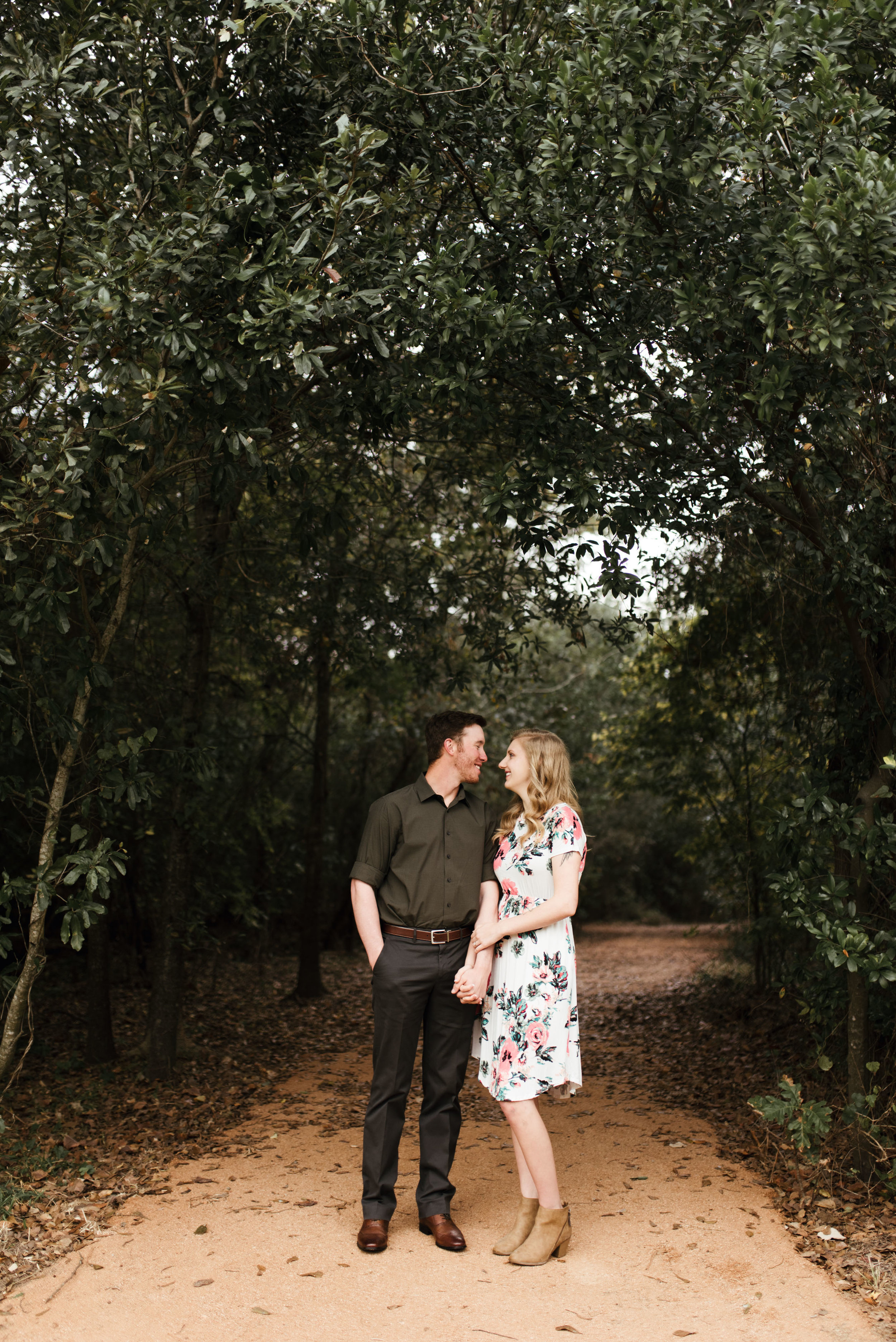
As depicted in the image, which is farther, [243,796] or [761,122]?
[243,796]

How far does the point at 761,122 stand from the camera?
143 inches

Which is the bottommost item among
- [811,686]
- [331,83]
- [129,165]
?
[811,686]

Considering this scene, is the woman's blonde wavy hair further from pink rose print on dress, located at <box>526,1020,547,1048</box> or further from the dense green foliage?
the dense green foliage

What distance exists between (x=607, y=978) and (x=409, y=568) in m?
7.80

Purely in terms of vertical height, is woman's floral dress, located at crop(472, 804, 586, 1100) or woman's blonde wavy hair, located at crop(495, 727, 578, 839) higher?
woman's blonde wavy hair, located at crop(495, 727, 578, 839)

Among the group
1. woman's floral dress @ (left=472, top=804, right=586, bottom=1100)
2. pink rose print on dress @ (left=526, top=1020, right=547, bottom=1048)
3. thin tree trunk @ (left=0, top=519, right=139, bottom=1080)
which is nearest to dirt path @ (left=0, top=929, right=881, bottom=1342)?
woman's floral dress @ (left=472, top=804, right=586, bottom=1100)

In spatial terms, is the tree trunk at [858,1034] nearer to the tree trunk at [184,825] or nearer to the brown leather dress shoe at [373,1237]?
the brown leather dress shoe at [373,1237]

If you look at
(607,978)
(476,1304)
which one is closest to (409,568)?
(476,1304)

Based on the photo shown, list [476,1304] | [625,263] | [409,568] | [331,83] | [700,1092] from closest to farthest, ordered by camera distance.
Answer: [476,1304] < [625,263] < [331,83] < [700,1092] < [409,568]

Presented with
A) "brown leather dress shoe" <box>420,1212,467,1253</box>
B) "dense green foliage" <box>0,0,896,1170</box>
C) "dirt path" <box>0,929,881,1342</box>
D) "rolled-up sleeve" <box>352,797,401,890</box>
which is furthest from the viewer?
"rolled-up sleeve" <box>352,797,401,890</box>

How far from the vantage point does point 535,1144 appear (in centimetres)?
387

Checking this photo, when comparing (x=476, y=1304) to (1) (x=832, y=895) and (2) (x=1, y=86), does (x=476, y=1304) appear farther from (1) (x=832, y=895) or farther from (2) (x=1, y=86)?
(2) (x=1, y=86)

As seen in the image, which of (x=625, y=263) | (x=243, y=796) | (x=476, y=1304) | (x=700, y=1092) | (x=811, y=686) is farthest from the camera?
(x=243, y=796)

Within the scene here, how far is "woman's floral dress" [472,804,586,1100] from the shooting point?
12.7 feet
